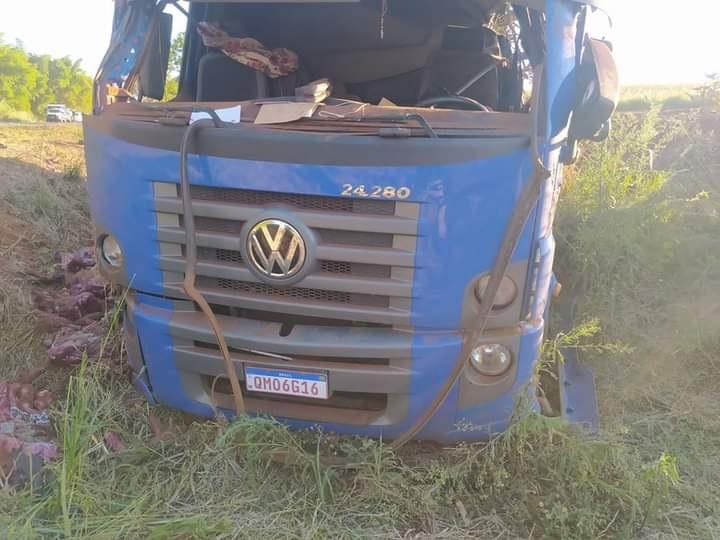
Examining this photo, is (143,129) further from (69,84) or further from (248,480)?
(69,84)

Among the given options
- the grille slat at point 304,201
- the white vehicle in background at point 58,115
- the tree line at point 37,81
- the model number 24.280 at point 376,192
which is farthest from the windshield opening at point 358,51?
the tree line at point 37,81

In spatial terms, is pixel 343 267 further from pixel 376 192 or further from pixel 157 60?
pixel 157 60

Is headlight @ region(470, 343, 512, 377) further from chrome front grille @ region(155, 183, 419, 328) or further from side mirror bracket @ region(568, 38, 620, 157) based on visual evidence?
side mirror bracket @ region(568, 38, 620, 157)

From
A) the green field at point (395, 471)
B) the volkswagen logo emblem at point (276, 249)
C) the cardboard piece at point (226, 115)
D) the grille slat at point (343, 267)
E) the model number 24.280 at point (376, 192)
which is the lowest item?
the green field at point (395, 471)

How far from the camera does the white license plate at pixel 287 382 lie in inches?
110

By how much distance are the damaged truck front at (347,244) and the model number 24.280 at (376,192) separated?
16mm

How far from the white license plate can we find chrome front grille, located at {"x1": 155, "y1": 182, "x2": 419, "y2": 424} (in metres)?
0.05

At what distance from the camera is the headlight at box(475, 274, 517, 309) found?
2.69 meters

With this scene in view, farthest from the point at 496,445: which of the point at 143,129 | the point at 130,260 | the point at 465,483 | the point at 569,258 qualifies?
the point at 569,258

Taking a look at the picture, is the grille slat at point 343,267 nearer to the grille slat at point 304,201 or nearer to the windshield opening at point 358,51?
the grille slat at point 304,201

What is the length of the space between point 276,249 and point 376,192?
48cm

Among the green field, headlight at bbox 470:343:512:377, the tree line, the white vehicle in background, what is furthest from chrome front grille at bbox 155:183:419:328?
the tree line

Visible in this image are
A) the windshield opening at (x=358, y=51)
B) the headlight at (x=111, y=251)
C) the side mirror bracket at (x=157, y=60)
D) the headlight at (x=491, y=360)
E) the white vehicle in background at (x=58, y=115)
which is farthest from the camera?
the white vehicle in background at (x=58, y=115)

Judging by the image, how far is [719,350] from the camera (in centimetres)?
429
